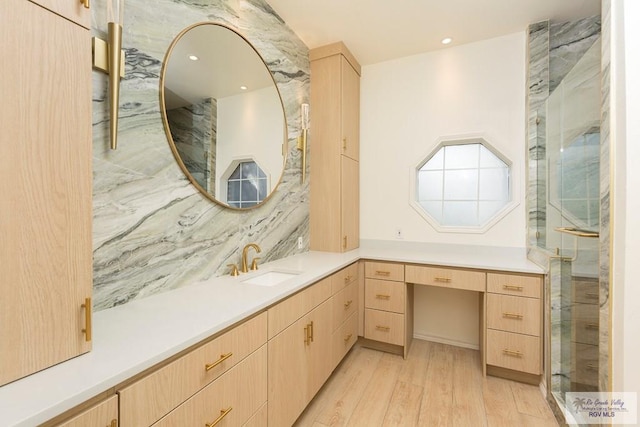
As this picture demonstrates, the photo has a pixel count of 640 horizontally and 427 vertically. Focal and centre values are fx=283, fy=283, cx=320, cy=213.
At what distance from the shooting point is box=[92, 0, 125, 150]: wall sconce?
3.62 ft

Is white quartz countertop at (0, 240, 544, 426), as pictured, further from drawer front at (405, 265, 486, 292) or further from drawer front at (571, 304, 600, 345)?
drawer front at (571, 304, 600, 345)

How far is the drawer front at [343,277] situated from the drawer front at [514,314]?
40.6 inches

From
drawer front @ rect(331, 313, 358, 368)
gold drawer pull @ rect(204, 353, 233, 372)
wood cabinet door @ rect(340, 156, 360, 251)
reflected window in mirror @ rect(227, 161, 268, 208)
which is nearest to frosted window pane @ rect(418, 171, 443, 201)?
wood cabinet door @ rect(340, 156, 360, 251)

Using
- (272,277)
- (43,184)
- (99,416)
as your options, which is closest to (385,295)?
(272,277)

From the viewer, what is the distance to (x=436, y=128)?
9.18 ft

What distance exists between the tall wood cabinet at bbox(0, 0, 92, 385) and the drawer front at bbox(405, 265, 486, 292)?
212 centimetres

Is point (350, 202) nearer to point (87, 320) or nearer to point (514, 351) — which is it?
point (514, 351)

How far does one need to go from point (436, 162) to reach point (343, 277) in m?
1.59

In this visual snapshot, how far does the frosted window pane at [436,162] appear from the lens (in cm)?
287

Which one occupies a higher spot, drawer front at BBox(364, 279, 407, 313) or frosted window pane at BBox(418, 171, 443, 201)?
frosted window pane at BBox(418, 171, 443, 201)

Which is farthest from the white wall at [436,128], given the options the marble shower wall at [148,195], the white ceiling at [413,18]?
the marble shower wall at [148,195]

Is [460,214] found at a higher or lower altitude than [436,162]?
lower

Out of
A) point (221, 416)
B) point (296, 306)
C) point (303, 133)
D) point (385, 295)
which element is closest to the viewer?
point (221, 416)

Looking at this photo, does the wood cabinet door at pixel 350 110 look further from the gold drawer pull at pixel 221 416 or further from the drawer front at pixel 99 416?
the drawer front at pixel 99 416
